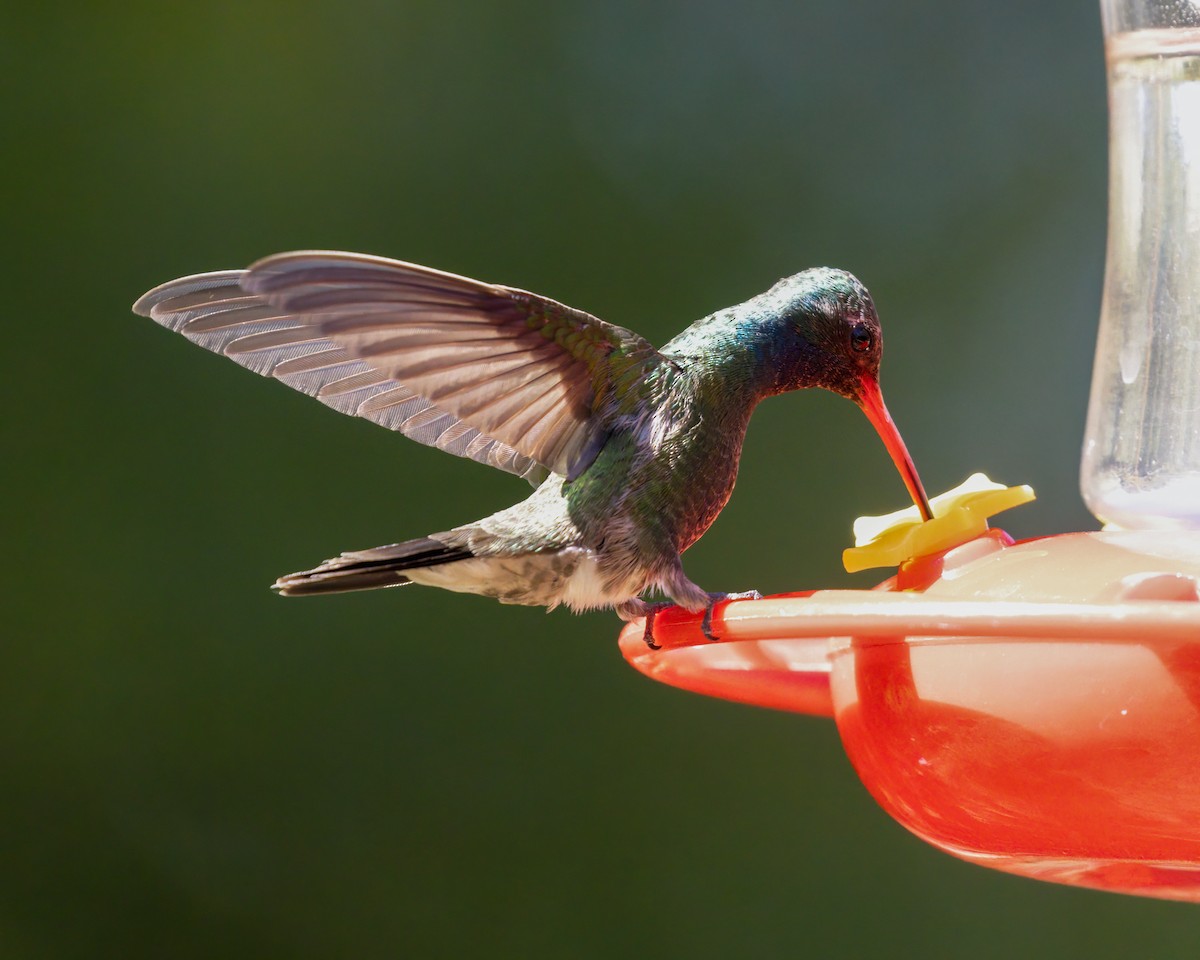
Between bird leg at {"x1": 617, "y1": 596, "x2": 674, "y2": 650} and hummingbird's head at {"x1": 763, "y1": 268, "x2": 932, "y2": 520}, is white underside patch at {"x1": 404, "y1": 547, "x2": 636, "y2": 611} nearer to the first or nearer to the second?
bird leg at {"x1": 617, "y1": 596, "x2": 674, "y2": 650}

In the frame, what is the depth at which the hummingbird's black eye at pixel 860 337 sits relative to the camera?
2.23 metres

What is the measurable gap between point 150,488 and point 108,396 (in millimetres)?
323

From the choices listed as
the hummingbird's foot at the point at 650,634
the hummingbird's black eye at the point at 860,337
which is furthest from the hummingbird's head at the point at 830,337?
the hummingbird's foot at the point at 650,634

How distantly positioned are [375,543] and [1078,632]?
3.62 metres

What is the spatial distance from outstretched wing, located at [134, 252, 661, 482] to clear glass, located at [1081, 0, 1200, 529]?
2.06 feet

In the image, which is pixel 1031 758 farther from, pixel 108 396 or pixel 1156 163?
pixel 108 396

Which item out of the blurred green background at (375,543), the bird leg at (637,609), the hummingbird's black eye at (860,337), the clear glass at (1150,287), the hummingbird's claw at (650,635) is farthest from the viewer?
the blurred green background at (375,543)

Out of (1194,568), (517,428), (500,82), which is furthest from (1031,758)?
(500,82)

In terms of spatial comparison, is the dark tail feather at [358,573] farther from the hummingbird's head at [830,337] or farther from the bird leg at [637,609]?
the hummingbird's head at [830,337]

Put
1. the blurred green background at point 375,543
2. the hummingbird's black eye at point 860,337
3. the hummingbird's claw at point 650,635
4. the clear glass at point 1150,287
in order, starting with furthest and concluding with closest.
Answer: the blurred green background at point 375,543
the hummingbird's black eye at point 860,337
the clear glass at point 1150,287
the hummingbird's claw at point 650,635

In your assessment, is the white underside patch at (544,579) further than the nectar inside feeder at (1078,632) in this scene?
Yes

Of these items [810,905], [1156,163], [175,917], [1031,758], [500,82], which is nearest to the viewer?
[1031,758]

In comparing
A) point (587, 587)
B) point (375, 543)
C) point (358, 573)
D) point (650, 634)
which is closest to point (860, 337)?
point (587, 587)

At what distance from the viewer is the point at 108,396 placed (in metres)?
4.79
